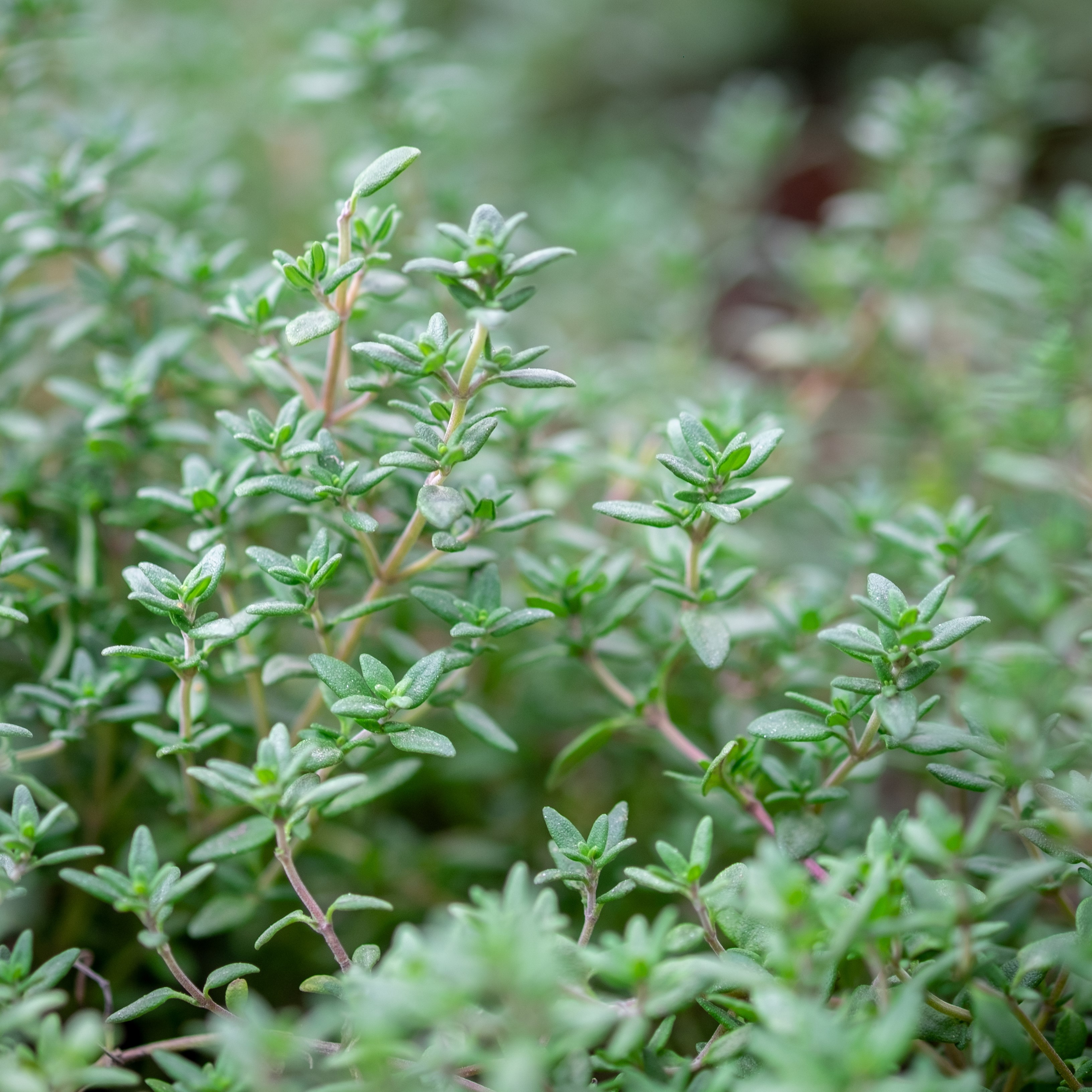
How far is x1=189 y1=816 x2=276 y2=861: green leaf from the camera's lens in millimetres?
1145

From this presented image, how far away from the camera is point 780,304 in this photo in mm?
3213

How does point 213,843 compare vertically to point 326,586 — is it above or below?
below

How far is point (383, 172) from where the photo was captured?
1124 mm

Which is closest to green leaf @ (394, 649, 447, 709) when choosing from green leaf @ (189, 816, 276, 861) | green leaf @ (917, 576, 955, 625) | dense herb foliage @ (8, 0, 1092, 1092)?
dense herb foliage @ (8, 0, 1092, 1092)

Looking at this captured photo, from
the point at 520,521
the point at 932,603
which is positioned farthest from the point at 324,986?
the point at 932,603

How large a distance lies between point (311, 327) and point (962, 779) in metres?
0.87

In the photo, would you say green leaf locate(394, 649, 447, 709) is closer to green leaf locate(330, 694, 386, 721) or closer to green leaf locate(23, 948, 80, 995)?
green leaf locate(330, 694, 386, 721)

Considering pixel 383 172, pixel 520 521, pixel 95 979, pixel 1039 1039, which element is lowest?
pixel 1039 1039

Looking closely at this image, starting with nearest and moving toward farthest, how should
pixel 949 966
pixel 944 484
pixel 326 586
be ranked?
pixel 949 966 → pixel 326 586 → pixel 944 484

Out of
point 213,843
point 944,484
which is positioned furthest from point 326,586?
point 944,484

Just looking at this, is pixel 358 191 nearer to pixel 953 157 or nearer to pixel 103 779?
pixel 103 779

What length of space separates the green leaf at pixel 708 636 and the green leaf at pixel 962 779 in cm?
26

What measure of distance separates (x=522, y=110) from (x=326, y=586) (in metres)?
2.44

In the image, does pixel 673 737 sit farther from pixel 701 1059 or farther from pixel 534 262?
pixel 534 262
